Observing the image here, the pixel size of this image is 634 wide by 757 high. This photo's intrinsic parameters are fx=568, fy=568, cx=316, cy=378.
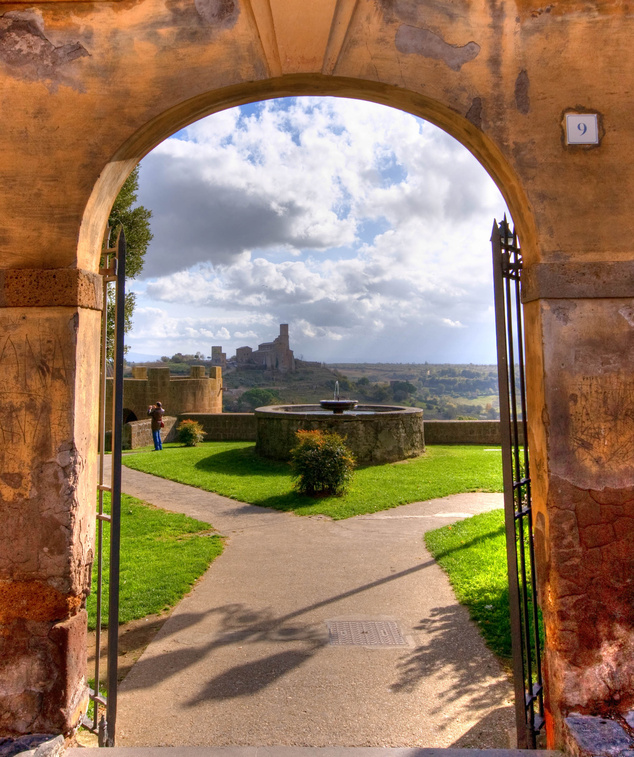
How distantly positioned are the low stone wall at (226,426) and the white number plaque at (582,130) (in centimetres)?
1651

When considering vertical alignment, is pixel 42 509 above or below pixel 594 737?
above

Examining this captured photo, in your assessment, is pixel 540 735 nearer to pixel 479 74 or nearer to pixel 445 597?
pixel 445 597

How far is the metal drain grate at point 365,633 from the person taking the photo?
14.7 ft

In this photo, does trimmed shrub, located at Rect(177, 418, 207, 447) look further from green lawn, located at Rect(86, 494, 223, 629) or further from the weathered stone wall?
the weathered stone wall

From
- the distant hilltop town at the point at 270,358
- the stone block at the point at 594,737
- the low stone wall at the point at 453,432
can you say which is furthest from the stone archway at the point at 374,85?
the distant hilltop town at the point at 270,358

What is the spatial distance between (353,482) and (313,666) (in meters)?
7.05

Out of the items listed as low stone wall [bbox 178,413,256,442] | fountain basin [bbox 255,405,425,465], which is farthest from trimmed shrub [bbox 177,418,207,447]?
fountain basin [bbox 255,405,425,465]

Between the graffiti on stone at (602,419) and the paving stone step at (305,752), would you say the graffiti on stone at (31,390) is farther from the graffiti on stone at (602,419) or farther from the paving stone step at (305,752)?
the graffiti on stone at (602,419)

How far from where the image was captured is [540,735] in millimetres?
3328

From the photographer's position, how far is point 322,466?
9.97 metres

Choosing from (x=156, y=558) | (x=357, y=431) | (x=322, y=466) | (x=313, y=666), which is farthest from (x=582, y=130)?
(x=357, y=431)

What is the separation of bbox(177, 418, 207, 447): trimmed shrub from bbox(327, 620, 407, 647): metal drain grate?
13616 mm

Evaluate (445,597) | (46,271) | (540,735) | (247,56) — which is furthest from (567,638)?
(247,56)

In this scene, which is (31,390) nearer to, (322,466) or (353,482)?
(322,466)
